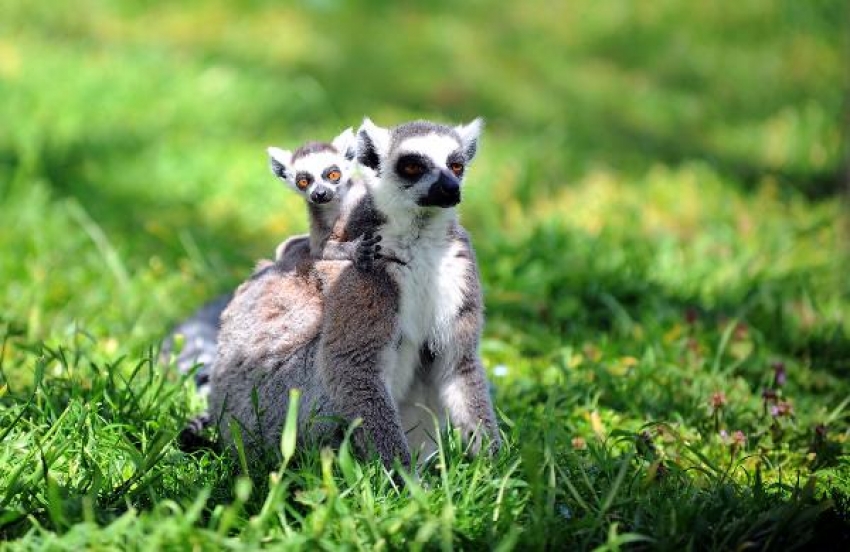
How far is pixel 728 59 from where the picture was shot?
1066 cm

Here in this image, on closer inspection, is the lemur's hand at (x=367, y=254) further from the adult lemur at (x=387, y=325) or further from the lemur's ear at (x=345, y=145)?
the lemur's ear at (x=345, y=145)

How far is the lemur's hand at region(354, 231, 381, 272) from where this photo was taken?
3217 mm

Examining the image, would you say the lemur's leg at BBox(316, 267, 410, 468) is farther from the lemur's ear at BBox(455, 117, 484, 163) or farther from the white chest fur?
the lemur's ear at BBox(455, 117, 484, 163)

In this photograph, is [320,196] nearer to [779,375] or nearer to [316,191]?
[316,191]

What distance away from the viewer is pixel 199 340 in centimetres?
443

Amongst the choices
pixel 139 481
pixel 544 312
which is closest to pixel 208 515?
pixel 139 481

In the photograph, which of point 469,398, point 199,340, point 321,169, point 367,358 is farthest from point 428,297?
point 199,340

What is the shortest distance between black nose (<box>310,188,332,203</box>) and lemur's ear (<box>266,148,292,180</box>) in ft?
1.21

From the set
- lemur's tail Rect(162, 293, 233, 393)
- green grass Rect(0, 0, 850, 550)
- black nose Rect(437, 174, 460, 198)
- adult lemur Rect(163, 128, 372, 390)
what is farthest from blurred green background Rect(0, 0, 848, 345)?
black nose Rect(437, 174, 460, 198)

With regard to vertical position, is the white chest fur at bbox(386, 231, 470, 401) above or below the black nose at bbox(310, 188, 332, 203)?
below

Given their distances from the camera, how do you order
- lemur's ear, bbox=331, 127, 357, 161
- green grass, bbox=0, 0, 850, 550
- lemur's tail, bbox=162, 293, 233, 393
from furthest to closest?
lemur's tail, bbox=162, 293, 233, 393
lemur's ear, bbox=331, 127, 357, 161
green grass, bbox=0, 0, 850, 550

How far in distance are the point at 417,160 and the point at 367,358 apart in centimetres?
61

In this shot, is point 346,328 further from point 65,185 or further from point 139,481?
point 65,185

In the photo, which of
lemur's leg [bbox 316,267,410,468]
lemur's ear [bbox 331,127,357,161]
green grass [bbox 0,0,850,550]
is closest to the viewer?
green grass [bbox 0,0,850,550]
